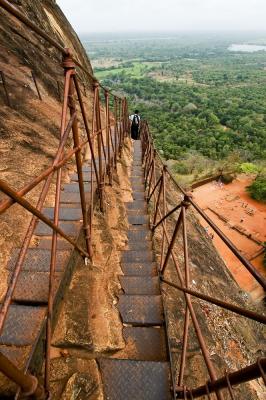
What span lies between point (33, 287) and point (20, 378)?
1.20m

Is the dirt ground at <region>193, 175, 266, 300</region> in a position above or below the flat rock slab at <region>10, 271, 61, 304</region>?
below

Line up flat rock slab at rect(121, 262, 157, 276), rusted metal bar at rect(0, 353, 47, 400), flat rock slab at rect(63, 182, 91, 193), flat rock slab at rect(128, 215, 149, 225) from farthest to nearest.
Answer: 1. flat rock slab at rect(128, 215, 149, 225)
2. flat rock slab at rect(63, 182, 91, 193)
3. flat rock slab at rect(121, 262, 157, 276)
4. rusted metal bar at rect(0, 353, 47, 400)

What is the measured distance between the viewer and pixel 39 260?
3.02 metres

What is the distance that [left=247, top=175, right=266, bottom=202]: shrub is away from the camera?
2098cm

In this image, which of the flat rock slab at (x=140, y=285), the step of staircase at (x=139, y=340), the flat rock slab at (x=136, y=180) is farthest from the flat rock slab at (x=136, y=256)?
the flat rock slab at (x=136, y=180)

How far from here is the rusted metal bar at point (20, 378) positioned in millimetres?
1347

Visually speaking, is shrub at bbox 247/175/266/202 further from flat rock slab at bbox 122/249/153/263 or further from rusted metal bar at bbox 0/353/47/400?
rusted metal bar at bbox 0/353/47/400

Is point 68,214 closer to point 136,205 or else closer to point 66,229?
point 66,229

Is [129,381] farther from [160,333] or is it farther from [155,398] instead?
[160,333]

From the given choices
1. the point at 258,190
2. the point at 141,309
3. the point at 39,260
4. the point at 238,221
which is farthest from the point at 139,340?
the point at 258,190

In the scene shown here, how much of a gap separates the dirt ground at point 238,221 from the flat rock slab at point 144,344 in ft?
38.2

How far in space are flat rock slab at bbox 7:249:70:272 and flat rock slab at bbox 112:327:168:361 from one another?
100 centimetres

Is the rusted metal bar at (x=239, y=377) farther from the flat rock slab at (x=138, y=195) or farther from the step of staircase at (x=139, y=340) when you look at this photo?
the flat rock slab at (x=138, y=195)

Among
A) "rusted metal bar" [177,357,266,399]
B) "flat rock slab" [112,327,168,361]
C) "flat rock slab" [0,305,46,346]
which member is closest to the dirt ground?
"flat rock slab" [112,327,168,361]
